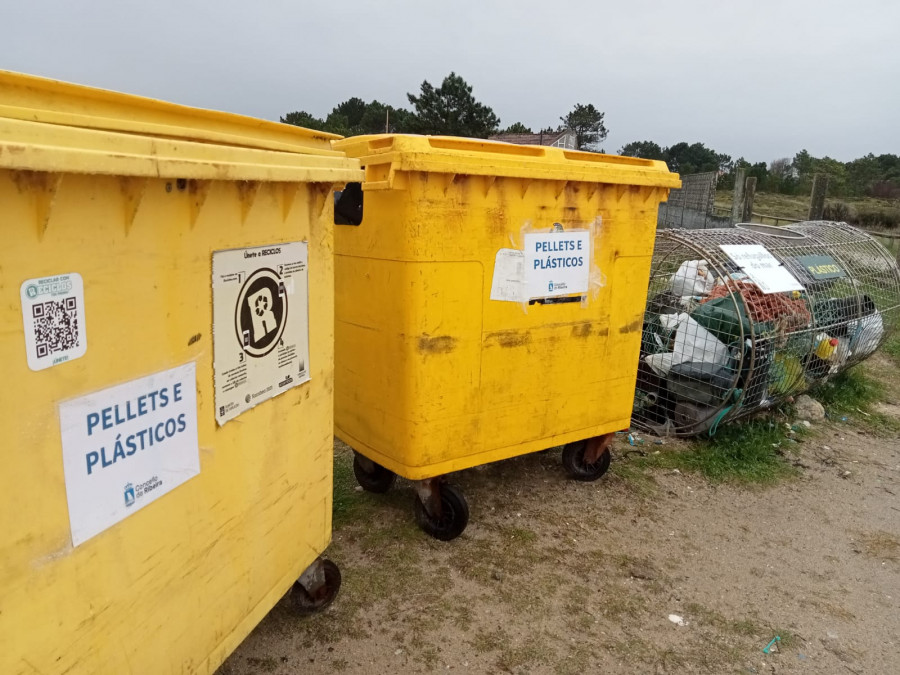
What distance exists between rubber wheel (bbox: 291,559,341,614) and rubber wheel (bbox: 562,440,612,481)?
1.80 meters

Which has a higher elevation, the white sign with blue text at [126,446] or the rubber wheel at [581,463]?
the white sign with blue text at [126,446]

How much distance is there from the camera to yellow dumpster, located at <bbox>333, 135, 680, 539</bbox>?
2.68 meters

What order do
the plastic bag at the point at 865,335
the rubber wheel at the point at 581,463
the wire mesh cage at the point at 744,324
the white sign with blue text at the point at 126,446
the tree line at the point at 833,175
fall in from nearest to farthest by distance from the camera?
the white sign with blue text at the point at 126,446, the rubber wheel at the point at 581,463, the wire mesh cage at the point at 744,324, the plastic bag at the point at 865,335, the tree line at the point at 833,175

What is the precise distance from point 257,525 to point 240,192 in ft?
3.59

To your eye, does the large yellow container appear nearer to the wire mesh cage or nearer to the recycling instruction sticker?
the recycling instruction sticker

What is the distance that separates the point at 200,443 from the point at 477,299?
1.54m

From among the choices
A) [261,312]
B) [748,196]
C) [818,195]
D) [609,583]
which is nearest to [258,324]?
[261,312]

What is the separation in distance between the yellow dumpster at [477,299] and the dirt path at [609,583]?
36 cm

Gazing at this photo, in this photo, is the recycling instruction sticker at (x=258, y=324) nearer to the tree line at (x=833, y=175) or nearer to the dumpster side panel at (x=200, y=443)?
the dumpster side panel at (x=200, y=443)

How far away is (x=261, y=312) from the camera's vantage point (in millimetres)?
1872

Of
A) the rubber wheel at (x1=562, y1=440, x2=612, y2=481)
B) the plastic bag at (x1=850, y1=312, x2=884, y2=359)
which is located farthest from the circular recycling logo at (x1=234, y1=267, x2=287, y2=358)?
the plastic bag at (x1=850, y1=312, x2=884, y2=359)

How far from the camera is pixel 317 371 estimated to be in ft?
7.31

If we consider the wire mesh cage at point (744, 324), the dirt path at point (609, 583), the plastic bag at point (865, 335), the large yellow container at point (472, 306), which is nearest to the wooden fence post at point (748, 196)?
the wire mesh cage at point (744, 324)

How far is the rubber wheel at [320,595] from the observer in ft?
8.13
